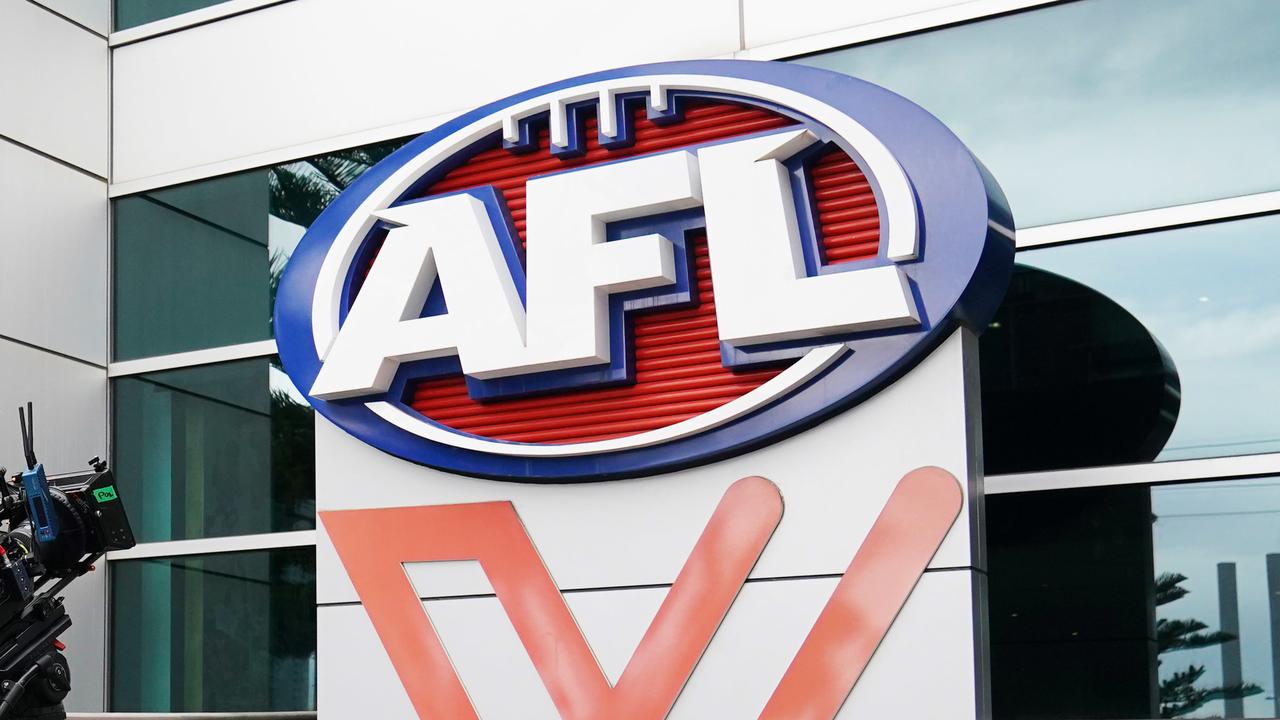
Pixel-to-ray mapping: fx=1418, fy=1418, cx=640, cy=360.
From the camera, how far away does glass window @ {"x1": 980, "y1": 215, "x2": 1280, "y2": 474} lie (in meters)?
7.54

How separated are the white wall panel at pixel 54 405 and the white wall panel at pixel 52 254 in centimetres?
13

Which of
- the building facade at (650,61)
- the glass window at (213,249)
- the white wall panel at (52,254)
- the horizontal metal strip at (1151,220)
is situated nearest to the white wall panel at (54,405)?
the building facade at (650,61)

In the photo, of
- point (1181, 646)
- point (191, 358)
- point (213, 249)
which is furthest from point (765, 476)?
point (213, 249)

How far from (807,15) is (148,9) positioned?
563cm

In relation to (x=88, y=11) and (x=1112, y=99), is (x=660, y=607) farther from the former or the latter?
(x=88, y=11)

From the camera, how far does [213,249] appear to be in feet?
35.6

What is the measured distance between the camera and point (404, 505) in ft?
25.5

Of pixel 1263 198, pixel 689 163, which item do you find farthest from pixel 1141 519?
pixel 689 163

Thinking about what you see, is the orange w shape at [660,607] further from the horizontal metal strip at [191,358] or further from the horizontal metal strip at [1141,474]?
the horizontal metal strip at [191,358]

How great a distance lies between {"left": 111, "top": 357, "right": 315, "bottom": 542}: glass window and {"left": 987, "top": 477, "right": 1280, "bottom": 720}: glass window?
16.4ft

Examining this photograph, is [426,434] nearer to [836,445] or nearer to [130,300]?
[836,445]

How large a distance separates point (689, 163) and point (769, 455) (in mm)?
1588

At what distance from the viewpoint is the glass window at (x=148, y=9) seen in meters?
11.2

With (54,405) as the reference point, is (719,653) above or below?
below
